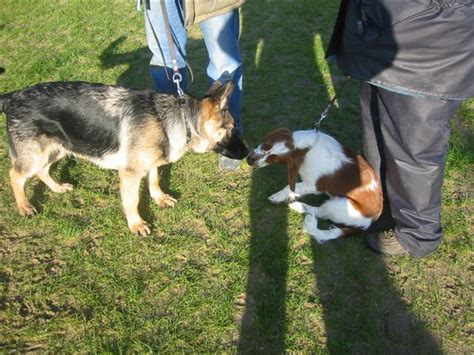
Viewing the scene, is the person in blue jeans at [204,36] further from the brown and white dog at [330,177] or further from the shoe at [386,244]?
the shoe at [386,244]

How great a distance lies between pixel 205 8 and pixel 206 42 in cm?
49

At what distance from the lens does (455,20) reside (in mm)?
2455

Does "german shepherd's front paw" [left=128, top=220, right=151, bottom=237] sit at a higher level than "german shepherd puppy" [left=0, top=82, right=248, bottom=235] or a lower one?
lower

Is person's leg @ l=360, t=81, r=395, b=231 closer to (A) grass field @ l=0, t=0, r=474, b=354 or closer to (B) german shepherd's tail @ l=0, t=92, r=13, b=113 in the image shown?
(A) grass field @ l=0, t=0, r=474, b=354

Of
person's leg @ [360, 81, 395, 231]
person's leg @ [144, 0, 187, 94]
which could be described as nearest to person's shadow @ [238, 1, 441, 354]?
person's leg @ [360, 81, 395, 231]

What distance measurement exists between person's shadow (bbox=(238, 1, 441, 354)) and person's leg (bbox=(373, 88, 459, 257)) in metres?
0.44

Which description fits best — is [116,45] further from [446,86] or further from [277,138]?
[446,86]

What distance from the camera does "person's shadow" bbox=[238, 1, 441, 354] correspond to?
2.99 meters

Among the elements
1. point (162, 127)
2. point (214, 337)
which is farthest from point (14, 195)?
point (214, 337)

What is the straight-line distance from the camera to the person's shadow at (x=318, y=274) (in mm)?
2990

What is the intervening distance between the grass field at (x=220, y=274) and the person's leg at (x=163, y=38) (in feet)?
3.55

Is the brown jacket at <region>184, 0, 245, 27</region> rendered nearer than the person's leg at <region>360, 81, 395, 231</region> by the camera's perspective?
Yes

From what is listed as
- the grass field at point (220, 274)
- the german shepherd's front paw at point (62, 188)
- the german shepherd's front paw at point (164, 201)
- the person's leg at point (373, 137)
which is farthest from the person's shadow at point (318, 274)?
the german shepherd's front paw at point (62, 188)

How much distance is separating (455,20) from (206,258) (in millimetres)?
2771
